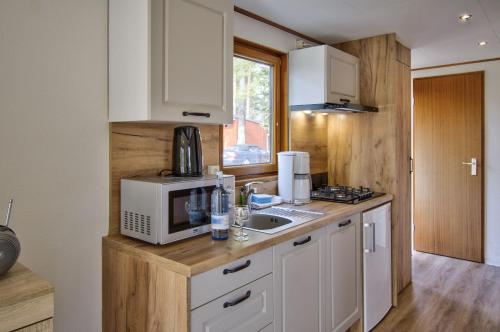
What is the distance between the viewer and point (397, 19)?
267 cm

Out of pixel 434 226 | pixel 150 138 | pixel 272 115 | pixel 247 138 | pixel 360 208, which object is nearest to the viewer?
pixel 150 138

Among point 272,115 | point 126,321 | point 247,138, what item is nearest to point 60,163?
point 126,321

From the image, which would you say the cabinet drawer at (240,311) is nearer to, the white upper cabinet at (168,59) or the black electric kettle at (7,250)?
the black electric kettle at (7,250)

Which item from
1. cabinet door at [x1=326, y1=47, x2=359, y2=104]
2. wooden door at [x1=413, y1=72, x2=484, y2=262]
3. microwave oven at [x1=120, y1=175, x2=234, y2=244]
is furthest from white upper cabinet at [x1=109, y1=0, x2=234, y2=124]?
wooden door at [x1=413, y1=72, x2=484, y2=262]

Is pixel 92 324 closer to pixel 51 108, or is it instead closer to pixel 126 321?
pixel 126 321

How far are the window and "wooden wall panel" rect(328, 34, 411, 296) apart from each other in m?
0.71

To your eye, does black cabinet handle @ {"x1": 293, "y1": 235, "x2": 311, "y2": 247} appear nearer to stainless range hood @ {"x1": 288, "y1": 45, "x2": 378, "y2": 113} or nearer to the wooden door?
stainless range hood @ {"x1": 288, "y1": 45, "x2": 378, "y2": 113}

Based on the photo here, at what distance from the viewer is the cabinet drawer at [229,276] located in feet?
4.50

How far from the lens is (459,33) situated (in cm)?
303

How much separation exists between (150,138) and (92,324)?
94 centimetres

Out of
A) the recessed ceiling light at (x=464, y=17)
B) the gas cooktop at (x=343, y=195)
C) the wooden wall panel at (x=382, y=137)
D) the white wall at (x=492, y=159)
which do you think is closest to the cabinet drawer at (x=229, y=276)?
the gas cooktop at (x=343, y=195)

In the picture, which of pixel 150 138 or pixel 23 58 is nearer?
pixel 23 58

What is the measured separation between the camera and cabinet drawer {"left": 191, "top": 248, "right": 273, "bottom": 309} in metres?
1.37

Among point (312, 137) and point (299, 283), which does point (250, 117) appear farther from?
point (299, 283)
